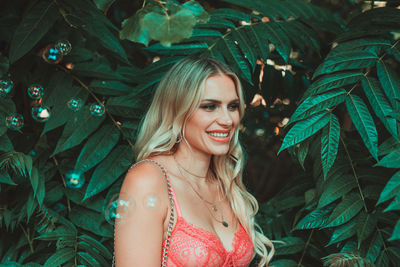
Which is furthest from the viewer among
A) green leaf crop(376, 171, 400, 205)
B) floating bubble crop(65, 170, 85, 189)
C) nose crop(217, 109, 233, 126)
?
floating bubble crop(65, 170, 85, 189)

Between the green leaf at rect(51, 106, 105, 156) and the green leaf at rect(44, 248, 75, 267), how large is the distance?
21.1 inches

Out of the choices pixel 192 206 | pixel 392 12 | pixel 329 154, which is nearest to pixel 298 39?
pixel 392 12

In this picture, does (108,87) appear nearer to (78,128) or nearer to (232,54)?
(78,128)

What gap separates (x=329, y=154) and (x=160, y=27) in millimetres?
1025

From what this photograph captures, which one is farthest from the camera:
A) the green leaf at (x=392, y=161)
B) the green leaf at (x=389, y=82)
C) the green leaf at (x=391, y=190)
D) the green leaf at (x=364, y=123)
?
the green leaf at (x=389, y=82)

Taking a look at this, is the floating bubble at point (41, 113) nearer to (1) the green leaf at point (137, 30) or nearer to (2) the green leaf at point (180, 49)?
(2) the green leaf at point (180, 49)

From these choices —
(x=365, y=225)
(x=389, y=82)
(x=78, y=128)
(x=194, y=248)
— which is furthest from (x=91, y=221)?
(x=389, y=82)

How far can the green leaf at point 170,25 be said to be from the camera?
56.1 inches

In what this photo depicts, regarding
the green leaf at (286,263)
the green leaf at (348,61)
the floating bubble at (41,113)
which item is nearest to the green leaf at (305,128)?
the green leaf at (348,61)

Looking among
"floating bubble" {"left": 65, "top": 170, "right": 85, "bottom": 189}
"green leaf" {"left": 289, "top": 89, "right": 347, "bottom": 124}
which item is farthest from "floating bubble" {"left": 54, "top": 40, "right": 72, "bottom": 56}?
"green leaf" {"left": 289, "top": 89, "right": 347, "bottom": 124}

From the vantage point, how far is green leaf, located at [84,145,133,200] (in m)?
2.43

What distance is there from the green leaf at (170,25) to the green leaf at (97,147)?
1.17 metres

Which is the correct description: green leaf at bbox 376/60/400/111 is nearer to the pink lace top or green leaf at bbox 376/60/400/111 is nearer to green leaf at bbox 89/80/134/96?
the pink lace top

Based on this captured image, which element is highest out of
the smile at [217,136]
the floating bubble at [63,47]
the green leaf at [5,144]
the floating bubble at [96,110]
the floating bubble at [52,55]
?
the floating bubble at [63,47]
